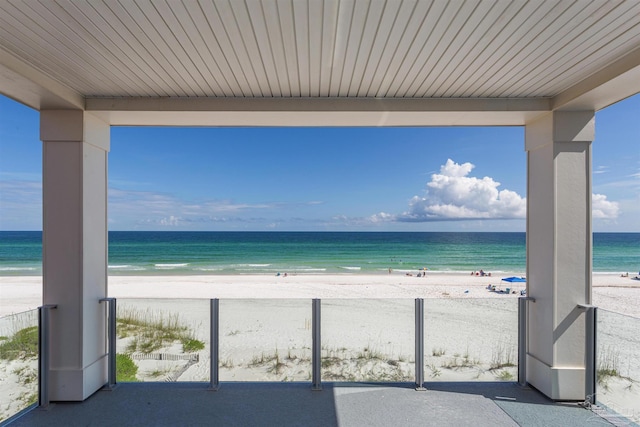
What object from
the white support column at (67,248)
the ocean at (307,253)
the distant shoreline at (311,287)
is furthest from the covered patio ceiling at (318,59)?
the ocean at (307,253)

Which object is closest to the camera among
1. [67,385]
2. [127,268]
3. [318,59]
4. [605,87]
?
[318,59]

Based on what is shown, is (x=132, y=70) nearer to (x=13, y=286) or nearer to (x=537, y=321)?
(x=537, y=321)

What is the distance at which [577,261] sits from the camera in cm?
Result: 331

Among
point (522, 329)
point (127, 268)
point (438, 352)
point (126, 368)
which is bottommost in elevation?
point (127, 268)

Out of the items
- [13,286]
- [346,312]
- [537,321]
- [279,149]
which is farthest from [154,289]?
[279,149]

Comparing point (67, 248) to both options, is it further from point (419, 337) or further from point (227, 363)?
point (419, 337)

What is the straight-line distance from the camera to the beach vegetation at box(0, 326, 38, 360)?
3.03 m

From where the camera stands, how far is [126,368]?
360cm

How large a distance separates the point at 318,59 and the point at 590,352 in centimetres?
334

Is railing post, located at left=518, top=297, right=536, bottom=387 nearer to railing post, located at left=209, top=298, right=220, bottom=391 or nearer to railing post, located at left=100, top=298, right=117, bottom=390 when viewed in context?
railing post, located at left=209, top=298, right=220, bottom=391

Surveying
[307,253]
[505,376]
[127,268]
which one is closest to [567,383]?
[505,376]

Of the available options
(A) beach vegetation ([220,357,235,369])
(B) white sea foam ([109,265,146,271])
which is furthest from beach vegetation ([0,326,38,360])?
(B) white sea foam ([109,265,146,271])

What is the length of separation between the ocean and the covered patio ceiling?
1822cm

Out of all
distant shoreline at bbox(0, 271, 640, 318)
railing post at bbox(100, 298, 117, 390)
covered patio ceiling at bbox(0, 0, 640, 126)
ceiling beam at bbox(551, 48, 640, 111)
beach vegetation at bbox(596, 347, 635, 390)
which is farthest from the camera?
distant shoreline at bbox(0, 271, 640, 318)
